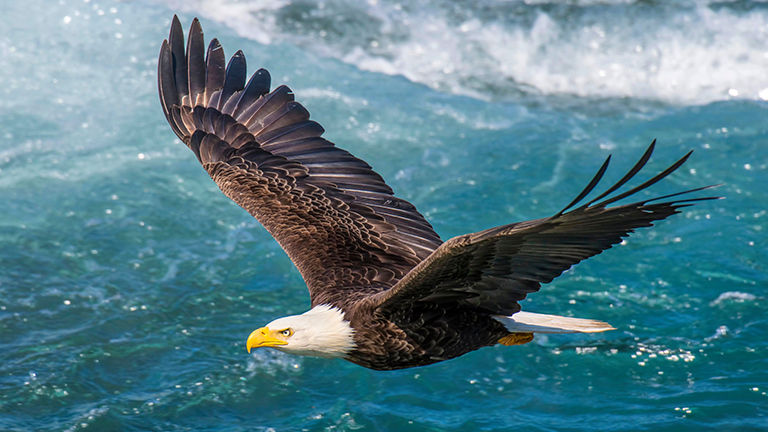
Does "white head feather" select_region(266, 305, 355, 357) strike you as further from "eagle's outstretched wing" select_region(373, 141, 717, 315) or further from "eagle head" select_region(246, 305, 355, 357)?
"eagle's outstretched wing" select_region(373, 141, 717, 315)

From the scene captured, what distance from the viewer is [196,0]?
13.8 metres

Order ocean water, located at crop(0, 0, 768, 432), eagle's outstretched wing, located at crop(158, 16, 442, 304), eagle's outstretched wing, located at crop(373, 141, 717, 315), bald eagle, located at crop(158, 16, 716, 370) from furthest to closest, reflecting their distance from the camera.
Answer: ocean water, located at crop(0, 0, 768, 432)
eagle's outstretched wing, located at crop(158, 16, 442, 304)
bald eagle, located at crop(158, 16, 716, 370)
eagle's outstretched wing, located at crop(373, 141, 717, 315)

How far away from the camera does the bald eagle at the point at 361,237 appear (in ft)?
13.1

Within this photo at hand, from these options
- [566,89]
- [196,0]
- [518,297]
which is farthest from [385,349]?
[196,0]

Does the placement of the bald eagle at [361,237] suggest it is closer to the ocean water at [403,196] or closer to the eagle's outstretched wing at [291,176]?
the eagle's outstretched wing at [291,176]

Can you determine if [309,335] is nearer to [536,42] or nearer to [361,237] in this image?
[361,237]

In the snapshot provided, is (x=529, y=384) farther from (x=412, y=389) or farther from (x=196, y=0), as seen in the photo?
(x=196, y=0)

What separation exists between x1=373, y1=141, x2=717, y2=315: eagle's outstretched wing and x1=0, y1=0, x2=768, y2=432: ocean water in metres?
1.81

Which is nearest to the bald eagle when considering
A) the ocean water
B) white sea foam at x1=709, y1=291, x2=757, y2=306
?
the ocean water

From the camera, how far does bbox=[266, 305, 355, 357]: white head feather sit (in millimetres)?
4676

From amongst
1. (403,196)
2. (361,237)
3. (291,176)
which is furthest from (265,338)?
(403,196)

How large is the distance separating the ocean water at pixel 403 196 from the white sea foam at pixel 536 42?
→ 4 cm

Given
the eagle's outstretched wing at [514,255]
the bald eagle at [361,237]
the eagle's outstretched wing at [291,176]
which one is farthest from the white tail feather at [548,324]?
the eagle's outstretched wing at [291,176]

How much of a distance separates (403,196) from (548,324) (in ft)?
15.5
